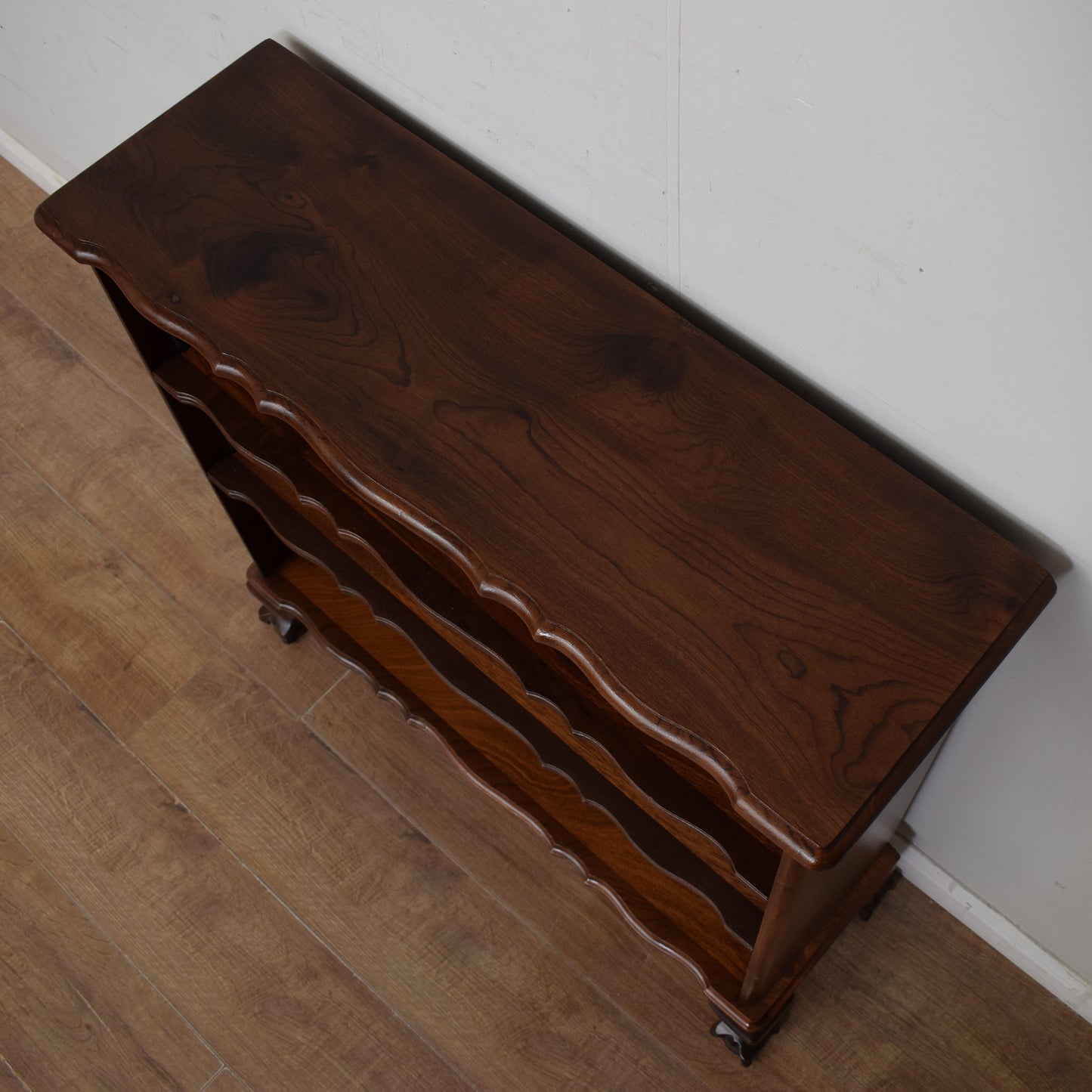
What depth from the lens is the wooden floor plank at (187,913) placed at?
3.93ft

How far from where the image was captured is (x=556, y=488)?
0.76 m

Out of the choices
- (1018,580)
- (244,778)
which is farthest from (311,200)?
(244,778)

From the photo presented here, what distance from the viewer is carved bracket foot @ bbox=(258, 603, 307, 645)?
1.39 metres

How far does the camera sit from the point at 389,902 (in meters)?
1.27

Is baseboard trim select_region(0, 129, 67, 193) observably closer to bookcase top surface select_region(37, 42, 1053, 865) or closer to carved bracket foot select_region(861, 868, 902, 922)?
bookcase top surface select_region(37, 42, 1053, 865)

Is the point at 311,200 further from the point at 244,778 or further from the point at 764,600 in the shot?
the point at 244,778

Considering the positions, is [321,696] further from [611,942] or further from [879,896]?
[879,896]

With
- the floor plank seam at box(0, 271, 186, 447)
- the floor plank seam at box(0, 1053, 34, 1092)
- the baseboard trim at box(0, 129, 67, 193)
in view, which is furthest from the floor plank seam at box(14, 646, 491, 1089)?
the baseboard trim at box(0, 129, 67, 193)

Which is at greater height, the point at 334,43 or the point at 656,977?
the point at 334,43

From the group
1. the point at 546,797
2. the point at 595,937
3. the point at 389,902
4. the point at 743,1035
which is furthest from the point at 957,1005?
the point at 389,902

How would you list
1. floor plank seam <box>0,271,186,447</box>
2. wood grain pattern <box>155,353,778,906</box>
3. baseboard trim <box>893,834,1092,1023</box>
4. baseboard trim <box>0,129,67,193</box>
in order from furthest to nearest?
baseboard trim <box>0,129,67,193</box> < floor plank seam <box>0,271,186,447</box> < baseboard trim <box>893,834,1092,1023</box> < wood grain pattern <box>155,353,778,906</box>

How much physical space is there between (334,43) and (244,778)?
0.82 m

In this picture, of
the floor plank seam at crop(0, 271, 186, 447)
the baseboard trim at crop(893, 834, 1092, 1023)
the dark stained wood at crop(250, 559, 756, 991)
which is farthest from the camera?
the floor plank seam at crop(0, 271, 186, 447)

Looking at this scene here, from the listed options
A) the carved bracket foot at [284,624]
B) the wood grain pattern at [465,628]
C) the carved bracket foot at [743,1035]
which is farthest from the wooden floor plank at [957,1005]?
the carved bracket foot at [284,624]
